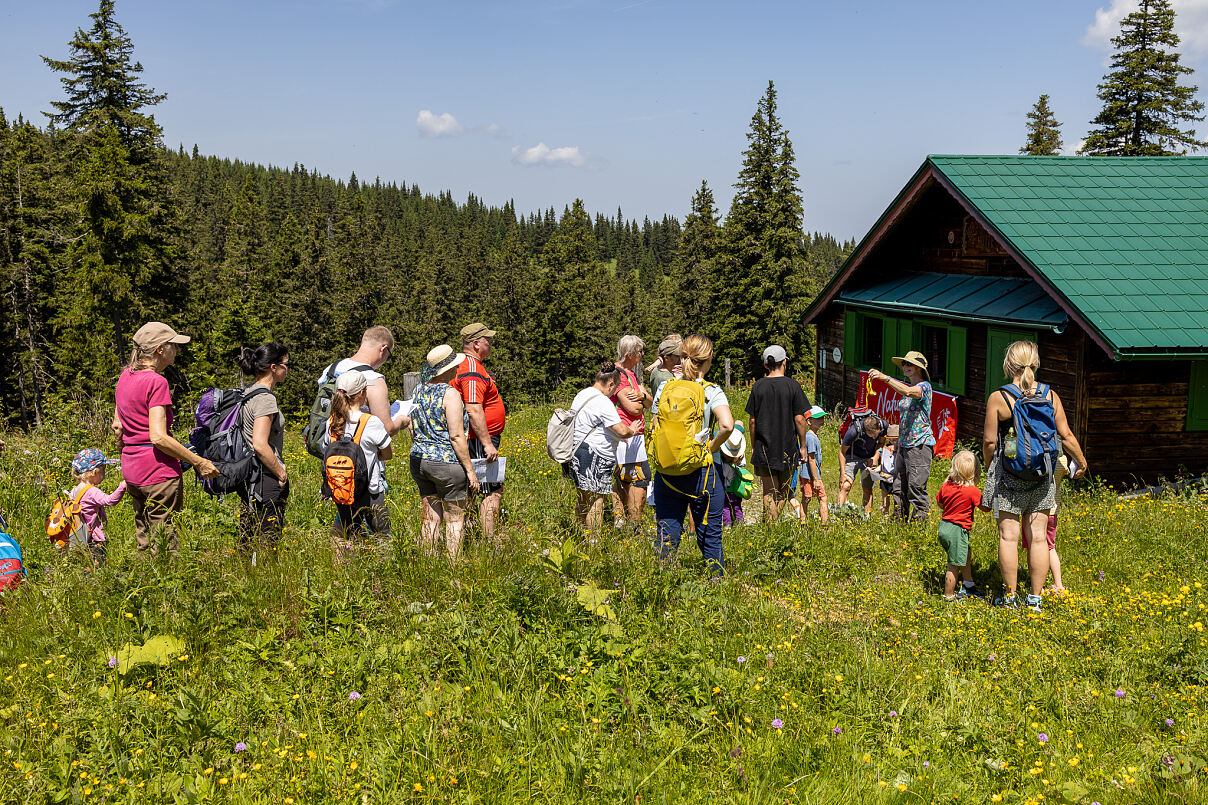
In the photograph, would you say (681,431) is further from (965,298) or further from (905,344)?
(905,344)

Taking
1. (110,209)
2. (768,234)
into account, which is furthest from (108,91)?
(768,234)

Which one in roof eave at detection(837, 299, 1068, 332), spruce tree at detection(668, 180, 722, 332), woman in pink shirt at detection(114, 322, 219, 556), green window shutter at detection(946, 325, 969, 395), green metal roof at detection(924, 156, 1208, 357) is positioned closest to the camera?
woman in pink shirt at detection(114, 322, 219, 556)

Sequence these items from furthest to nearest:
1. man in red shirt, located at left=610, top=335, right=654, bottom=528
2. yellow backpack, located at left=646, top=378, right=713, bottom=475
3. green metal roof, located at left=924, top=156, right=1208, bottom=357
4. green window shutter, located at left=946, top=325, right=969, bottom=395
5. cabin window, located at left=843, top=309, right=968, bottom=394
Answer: cabin window, located at left=843, top=309, right=968, bottom=394
green window shutter, located at left=946, top=325, right=969, bottom=395
green metal roof, located at left=924, top=156, right=1208, bottom=357
man in red shirt, located at left=610, top=335, right=654, bottom=528
yellow backpack, located at left=646, top=378, right=713, bottom=475

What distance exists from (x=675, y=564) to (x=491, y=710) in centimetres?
194

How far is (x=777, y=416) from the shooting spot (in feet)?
26.6

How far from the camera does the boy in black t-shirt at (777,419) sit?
26.5 feet

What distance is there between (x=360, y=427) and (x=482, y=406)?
0.95 meters

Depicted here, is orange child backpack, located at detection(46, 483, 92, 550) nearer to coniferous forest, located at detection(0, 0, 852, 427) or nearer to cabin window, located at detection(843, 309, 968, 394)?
coniferous forest, located at detection(0, 0, 852, 427)

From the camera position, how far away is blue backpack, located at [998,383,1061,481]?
5.84 metres

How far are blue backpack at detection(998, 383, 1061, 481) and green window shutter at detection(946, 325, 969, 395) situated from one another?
962 cm

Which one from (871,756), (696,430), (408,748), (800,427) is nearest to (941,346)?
(800,427)

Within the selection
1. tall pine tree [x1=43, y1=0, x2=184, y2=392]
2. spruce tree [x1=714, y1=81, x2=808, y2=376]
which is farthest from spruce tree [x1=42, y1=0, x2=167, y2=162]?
spruce tree [x1=714, y1=81, x2=808, y2=376]

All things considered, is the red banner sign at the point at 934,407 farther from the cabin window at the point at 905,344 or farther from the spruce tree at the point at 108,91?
the spruce tree at the point at 108,91

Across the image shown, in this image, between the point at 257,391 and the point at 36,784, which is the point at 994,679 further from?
the point at 257,391
